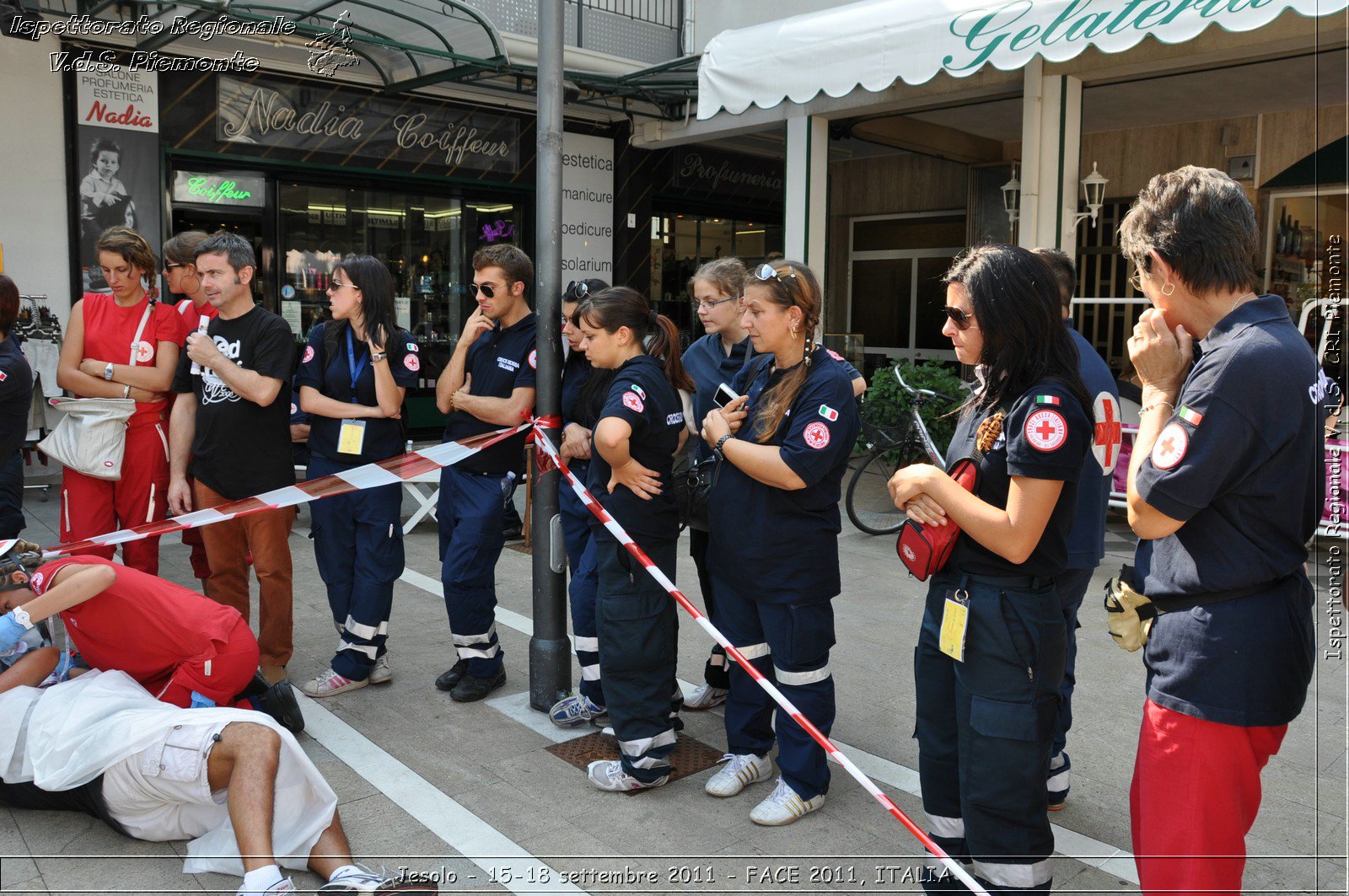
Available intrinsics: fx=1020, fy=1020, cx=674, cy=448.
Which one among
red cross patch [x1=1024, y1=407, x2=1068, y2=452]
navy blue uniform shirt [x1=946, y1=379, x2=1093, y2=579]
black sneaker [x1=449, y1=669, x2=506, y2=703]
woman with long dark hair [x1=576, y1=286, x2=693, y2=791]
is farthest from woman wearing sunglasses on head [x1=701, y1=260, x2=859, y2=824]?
black sneaker [x1=449, y1=669, x2=506, y2=703]

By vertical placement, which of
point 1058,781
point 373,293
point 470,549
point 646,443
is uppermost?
point 373,293

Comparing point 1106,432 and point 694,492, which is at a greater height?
point 1106,432

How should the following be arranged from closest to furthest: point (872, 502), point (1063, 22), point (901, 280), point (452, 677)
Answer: point (452, 677), point (1063, 22), point (872, 502), point (901, 280)

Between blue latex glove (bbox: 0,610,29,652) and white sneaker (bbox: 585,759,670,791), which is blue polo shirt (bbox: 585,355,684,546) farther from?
blue latex glove (bbox: 0,610,29,652)

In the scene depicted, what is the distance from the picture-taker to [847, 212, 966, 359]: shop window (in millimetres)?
13914

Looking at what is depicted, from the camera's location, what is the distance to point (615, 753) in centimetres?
393

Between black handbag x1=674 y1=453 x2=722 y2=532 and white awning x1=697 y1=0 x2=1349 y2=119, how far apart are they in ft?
14.8

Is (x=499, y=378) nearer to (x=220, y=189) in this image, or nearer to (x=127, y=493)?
(x=127, y=493)

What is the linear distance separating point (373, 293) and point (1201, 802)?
11.9ft

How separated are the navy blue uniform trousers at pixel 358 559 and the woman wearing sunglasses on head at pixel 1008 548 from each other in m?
2.61

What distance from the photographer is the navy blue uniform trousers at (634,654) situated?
3.54m

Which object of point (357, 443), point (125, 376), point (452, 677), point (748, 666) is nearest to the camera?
point (748, 666)

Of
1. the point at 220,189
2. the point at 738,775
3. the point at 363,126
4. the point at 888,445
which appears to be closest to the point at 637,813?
the point at 738,775

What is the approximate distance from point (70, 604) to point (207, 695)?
1.69 feet
